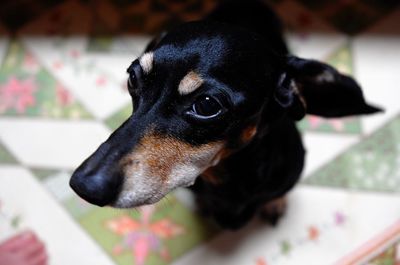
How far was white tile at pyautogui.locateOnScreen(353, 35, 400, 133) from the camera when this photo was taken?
207cm

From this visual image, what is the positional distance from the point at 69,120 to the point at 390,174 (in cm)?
133

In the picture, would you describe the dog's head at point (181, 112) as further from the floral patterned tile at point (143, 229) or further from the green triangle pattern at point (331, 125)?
the green triangle pattern at point (331, 125)

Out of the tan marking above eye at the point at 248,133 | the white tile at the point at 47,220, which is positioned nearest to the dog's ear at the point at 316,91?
the tan marking above eye at the point at 248,133

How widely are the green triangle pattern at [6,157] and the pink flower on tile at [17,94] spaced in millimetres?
199

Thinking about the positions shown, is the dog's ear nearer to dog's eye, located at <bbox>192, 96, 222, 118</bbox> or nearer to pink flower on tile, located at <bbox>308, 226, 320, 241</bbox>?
dog's eye, located at <bbox>192, 96, 222, 118</bbox>

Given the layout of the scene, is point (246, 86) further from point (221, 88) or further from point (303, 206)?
point (303, 206)

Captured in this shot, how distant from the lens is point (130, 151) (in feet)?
3.84

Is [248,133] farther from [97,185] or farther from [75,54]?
[75,54]

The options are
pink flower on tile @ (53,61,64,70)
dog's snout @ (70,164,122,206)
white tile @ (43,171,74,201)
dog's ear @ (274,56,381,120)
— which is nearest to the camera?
dog's snout @ (70,164,122,206)

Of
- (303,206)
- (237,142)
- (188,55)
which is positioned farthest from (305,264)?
(188,55)

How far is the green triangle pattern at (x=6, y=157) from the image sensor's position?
6.72ft

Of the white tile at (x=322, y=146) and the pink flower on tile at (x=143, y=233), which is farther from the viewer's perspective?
the white tile at (x=322, y=146)

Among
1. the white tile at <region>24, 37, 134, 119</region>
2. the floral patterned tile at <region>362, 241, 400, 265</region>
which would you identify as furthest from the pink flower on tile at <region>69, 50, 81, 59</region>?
the floral patterned tile at <region>362, 241, 400, 265</region>

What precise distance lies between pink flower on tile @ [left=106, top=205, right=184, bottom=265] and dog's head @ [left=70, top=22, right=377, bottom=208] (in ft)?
2.05
